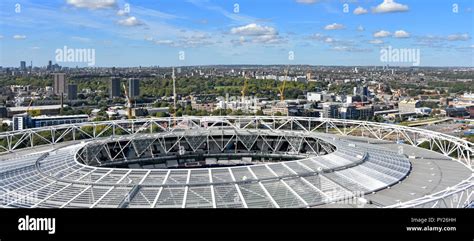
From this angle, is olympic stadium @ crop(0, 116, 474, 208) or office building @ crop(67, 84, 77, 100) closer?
olympic stadium @ crop(0, 116, 474, 208)

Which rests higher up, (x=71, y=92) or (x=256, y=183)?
(x=71, y=92)

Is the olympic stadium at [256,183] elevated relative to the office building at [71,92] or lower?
lower

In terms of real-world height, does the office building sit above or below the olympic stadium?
above

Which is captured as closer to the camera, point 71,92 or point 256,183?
point 256,183

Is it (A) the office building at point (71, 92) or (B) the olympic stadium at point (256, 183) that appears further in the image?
(A) the office building at point (71, 92)
